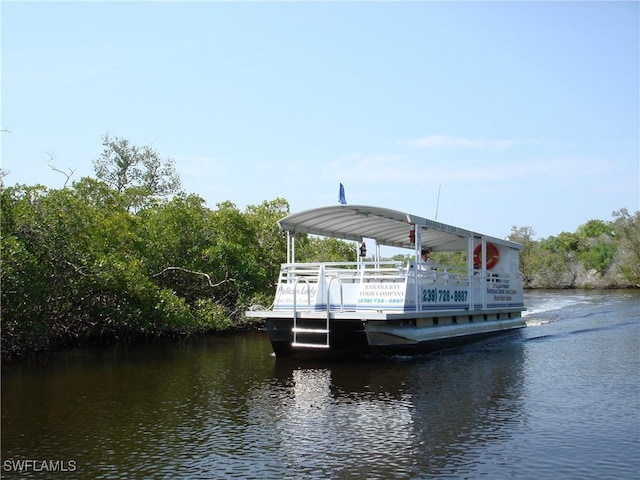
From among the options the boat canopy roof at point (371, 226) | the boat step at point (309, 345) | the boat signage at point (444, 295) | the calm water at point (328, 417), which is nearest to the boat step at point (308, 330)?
the boat step at point (309, 345)

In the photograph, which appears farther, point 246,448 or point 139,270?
point 139,270

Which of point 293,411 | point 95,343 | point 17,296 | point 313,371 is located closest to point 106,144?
point 95,343

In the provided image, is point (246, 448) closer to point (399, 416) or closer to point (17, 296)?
point (399, 416)

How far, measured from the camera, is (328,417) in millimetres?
10281

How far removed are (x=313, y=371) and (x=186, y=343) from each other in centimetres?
738

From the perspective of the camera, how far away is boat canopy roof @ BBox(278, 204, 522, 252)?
16203mm

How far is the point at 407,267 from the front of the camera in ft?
50.7

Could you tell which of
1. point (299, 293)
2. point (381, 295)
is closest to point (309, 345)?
point (299, 293)

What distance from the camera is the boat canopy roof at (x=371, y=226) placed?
16203 millimetres

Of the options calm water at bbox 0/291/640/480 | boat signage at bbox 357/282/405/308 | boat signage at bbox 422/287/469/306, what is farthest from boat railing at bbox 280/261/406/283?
calm water at bbox 0/291/640/480

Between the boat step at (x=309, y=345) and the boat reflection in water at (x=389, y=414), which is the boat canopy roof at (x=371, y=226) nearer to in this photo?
the boat step at (x=309, y=345)

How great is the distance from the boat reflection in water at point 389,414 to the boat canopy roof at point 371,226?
3.58m

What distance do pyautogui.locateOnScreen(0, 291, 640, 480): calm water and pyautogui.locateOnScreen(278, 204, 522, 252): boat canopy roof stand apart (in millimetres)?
3467

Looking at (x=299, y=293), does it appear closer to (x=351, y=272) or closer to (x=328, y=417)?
(x=351, y=272)
